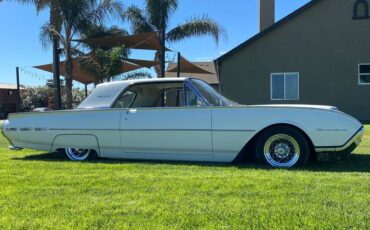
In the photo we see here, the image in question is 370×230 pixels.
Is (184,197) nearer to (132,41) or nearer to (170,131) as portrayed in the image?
(170,131)

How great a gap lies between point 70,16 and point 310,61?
380 inches

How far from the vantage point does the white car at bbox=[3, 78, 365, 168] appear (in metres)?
6.99

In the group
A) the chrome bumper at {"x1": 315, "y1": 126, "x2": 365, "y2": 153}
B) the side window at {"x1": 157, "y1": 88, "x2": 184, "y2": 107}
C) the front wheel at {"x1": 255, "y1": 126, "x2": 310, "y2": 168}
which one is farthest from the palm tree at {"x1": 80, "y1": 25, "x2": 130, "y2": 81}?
the chrome bumper at {"x1": 315, "y1": 126, "x2": 365, "y2": 153}

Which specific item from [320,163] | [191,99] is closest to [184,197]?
[191,99]

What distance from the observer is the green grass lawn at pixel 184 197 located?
4.21 meters

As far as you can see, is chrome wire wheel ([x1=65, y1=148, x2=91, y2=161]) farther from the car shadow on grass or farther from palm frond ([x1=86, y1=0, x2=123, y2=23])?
palm frond ([x1=86, y1=0, x2=123, y2=23])

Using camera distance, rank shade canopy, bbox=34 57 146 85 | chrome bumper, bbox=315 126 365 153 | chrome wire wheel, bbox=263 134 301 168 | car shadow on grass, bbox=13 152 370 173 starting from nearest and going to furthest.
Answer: chrome bumper, bbox=315 126 365 153 < car shadow on grass, bbox=13 152 370 173 < chrome wire wheel, bbox=263 134 301 168 < shade canopy, bbox=34 57 146 85

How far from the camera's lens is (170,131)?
24.8 feet

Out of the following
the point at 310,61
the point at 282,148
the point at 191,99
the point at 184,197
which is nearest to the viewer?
the point at 184,197

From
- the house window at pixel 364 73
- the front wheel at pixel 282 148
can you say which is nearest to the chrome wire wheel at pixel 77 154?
the front wheel at pixel 282 148

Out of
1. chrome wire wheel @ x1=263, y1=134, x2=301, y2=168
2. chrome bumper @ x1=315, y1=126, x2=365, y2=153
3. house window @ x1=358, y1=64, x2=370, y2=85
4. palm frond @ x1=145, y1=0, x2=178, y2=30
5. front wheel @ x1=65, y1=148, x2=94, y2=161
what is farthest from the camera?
palm frond @ x1=145, y1=0, x2=178, y2=30

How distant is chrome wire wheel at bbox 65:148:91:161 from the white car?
16 mm

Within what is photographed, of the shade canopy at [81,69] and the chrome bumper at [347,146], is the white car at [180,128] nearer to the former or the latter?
the chrome bumper at [347,146]

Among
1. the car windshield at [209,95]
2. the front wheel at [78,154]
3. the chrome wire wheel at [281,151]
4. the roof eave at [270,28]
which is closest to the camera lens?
the chrome wire wheel at [281,151]
